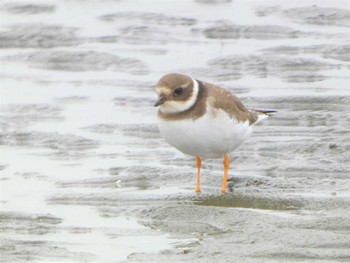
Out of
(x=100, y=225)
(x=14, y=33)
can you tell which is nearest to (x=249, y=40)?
(x=14, y=33)

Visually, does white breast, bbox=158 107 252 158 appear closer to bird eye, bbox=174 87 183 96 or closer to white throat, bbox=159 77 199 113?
white throat, bbox=159 77 199 113

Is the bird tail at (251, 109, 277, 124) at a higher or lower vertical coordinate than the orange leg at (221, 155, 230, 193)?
higher

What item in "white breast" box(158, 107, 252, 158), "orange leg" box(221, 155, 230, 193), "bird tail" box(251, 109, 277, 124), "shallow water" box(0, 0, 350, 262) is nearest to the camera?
"shallow water" box(0, 0, 350, 262)

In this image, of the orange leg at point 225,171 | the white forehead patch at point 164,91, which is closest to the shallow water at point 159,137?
the orange leg at point 225,171

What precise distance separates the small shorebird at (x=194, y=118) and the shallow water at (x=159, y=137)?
0.36m

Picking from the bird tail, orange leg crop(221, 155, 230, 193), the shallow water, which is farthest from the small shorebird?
the bird tail

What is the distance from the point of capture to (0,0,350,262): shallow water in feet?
24.1

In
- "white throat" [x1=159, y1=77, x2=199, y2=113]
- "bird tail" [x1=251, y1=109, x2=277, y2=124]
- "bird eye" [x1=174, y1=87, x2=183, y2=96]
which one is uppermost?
"bird eye" [x1=174, y1=87, x2=183, y2=96]

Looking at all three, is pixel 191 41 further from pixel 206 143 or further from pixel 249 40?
pixel 206 143

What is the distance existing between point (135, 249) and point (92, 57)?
20.8 ft

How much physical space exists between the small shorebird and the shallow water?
14.2 inches

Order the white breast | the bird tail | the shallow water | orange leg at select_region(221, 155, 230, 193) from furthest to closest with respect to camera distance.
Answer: the bird tail → orange leg at select_region(221, 155, 230, 193) → the white breast → the shallow water

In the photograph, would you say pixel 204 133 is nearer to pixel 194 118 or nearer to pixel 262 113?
pixel 194 118

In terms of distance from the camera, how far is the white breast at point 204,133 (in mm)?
8500
